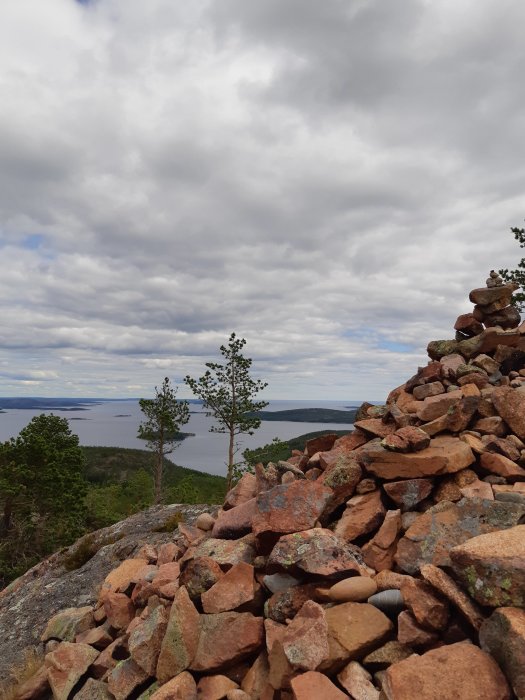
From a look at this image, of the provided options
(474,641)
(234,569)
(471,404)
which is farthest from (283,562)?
(471,404)

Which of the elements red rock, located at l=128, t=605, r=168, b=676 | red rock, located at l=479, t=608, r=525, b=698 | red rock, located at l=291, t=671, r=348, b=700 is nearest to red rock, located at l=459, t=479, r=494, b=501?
red rock, located at l=479, t=608, r=525, b=698

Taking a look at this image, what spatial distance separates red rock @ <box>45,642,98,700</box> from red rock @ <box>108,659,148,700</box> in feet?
4.17

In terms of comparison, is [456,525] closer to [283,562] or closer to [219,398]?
[283,562]

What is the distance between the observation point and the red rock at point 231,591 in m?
8.67

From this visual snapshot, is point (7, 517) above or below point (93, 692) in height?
below

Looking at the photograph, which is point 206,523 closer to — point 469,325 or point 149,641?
point 149,641

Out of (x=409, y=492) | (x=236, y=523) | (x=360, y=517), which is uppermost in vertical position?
(x=409, y=492)

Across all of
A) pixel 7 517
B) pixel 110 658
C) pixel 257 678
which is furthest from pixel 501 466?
pixel 7 517

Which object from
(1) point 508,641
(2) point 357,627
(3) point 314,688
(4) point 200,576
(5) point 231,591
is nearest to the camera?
(1) point 508,641

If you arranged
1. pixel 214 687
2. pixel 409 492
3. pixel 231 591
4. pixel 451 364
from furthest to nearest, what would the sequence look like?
pixel 451 364 < pixel 409 492 < pixel 231 591 < pixel 214 687

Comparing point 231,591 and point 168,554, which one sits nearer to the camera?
point 231,591

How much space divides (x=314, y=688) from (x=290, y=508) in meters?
3.98

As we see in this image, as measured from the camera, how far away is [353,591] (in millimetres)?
7875

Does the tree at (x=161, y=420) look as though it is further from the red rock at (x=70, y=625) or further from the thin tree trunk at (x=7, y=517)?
the red rock at (x=70, y=625)
